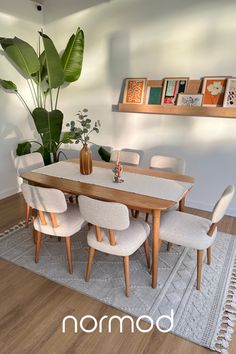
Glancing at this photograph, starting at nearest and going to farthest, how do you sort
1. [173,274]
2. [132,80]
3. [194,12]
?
[173,274] < [194,12] < [132,80]

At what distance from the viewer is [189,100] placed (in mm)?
3090

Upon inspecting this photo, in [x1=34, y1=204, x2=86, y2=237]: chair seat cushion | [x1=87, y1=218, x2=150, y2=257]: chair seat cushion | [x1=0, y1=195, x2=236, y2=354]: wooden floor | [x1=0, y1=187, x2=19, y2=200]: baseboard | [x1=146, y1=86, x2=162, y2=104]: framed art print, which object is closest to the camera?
[x1=0, y1=195, x2=236, y2=354]: wooden floor

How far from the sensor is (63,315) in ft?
5.80

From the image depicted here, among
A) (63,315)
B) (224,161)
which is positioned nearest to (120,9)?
(224,161)

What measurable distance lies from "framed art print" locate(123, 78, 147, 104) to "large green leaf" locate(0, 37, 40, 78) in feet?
3.99

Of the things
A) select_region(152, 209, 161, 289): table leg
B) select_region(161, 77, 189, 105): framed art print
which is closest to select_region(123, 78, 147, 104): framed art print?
select_region(161, 77, 189, 105): framed art print

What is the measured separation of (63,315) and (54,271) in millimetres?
462

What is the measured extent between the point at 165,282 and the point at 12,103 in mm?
3106

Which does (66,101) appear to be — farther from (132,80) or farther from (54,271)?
(54,271)

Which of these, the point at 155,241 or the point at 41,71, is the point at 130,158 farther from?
the point at 41,71

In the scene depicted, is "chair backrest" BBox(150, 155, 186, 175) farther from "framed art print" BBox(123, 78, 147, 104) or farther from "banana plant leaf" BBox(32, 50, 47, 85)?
"banana plant leaf" BBox(32, 50, 47, 85)

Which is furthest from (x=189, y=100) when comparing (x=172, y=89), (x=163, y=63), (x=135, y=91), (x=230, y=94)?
(x=135, y=91)

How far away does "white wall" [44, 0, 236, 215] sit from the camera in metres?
2.85

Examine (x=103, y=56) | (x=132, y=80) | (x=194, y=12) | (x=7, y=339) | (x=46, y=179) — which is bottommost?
(x=7, y=339)
